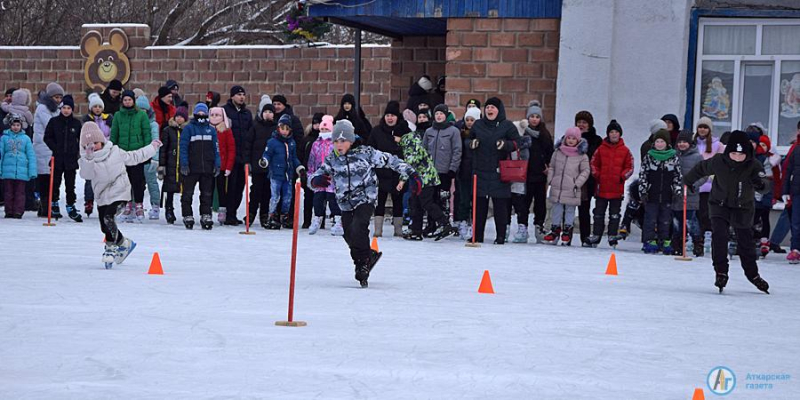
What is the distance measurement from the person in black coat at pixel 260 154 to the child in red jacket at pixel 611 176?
4.60 meters

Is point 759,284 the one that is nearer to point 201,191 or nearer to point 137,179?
point 201,191

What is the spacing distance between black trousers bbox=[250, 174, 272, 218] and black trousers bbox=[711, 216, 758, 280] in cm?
781

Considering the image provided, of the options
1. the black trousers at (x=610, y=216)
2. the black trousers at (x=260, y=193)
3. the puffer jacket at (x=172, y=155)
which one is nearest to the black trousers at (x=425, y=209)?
the black trousers at (x=610, y=216)

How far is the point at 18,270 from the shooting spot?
12.0m

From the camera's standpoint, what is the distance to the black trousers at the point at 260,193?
59.5ft

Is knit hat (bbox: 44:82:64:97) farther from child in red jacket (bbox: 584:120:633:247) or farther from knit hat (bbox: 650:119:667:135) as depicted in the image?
knit hat (bbox: 650:119:667:135)

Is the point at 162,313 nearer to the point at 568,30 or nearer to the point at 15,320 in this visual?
the point at 15,320

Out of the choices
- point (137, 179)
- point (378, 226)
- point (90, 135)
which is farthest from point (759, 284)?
point (137, 179)

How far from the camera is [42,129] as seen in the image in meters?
18.6

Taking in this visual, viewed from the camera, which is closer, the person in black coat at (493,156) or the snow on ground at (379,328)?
the snow on ground at (379,328)

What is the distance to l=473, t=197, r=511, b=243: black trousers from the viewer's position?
53.9 feet

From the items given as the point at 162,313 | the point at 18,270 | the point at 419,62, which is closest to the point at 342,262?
the point at 18,270

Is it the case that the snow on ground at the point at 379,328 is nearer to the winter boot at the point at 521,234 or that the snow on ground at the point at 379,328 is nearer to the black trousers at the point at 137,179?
the winter boot at the point at 521,234

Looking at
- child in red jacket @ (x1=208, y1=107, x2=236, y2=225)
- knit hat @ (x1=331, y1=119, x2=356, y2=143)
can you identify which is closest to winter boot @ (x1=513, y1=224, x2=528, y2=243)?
child in red jacket @ (x1=208, y1=107, x2=236, y2=225)
